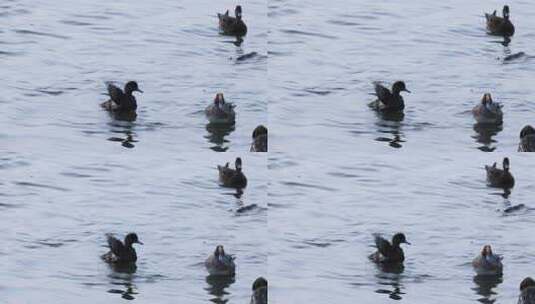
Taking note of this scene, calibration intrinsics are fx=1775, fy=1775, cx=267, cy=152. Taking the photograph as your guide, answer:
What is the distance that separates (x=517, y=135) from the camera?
3825cm

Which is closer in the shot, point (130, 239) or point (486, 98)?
point (130, 239)

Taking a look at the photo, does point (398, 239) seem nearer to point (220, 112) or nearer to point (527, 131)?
point (527, 131)

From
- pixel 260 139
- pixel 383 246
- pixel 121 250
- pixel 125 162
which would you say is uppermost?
pixel 260 139

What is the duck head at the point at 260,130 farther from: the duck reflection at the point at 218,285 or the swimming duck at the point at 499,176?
the swimming duck at the point at 499,176

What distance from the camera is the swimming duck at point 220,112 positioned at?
3722cm

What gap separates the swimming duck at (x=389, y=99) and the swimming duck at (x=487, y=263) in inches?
214

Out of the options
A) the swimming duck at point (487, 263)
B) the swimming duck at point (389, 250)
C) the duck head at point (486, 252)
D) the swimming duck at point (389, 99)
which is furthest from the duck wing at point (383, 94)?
the duck head at point (486, 252)

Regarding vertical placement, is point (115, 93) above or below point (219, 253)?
above

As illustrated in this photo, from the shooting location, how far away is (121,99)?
37469mm

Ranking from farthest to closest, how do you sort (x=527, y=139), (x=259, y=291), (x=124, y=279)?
(x=527, y=139) < (x=124, y=279) < (x=259, y=291)

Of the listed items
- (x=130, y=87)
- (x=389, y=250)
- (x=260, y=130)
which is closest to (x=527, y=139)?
(x=389, y=250)

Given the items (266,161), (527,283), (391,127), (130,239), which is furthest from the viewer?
(266,161)

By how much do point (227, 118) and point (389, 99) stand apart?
3.48 metres

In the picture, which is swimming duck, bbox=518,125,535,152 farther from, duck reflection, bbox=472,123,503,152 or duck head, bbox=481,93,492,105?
duck head, bbox=481,93,492,105
